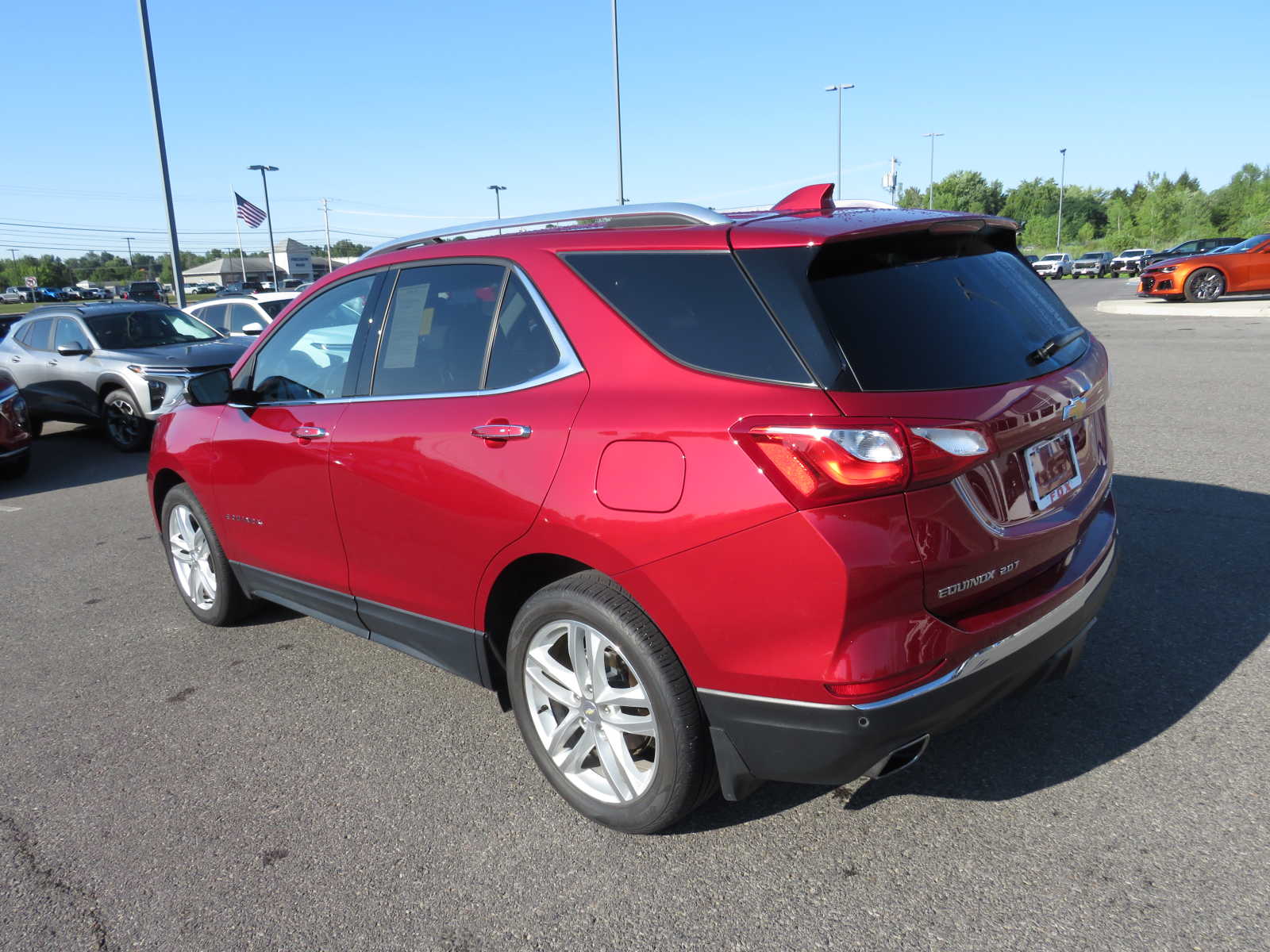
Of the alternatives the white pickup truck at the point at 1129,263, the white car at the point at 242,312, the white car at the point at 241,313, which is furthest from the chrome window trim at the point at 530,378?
the white pickup truck at the point at 1129,263

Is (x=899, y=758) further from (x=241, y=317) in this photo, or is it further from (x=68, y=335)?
(x=241, y=317)

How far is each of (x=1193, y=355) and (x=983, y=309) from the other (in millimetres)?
12402

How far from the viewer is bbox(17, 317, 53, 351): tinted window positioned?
1188 centimetres

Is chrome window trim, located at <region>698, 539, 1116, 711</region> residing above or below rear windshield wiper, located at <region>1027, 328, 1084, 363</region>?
below

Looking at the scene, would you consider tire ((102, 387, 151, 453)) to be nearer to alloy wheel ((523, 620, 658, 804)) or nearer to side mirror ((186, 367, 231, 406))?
side mirror ((186, 367, 231, 406))

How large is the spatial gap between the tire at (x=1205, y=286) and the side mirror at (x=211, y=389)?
24.7m

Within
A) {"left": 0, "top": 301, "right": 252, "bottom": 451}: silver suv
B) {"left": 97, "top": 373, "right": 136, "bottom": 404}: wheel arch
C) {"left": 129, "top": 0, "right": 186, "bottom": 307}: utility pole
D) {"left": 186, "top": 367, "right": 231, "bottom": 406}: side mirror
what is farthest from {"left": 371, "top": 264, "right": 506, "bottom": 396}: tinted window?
{"left": 129, "top": 0, "right": 186, "bottom": 307}: utility pole

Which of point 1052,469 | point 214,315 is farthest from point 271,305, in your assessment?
point 1052,469

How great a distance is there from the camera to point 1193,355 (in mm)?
13070

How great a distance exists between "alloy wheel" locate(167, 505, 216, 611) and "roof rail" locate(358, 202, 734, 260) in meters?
1.97

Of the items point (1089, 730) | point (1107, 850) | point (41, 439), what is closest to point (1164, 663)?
point (1089, 730)

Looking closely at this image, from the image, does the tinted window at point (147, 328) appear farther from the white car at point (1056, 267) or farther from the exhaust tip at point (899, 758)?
the white car at point (1056, 267)

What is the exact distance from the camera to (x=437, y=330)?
3406 mm

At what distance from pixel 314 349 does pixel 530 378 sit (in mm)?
1520
